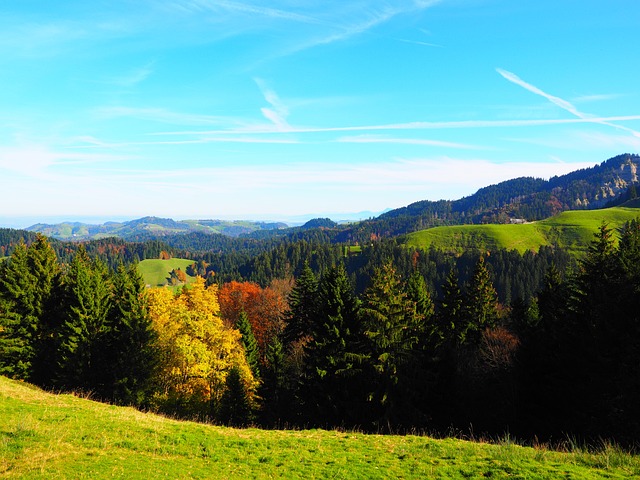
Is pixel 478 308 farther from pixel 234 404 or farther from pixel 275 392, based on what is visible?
pixel 234 404

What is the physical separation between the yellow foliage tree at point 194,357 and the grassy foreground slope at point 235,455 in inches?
538

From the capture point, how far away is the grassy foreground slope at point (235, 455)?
478 inches

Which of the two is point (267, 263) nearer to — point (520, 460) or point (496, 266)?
point (496, 266)

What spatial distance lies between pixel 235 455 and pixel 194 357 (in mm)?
18741

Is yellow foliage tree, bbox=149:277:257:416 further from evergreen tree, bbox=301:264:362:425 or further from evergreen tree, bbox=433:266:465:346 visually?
evergreen tree, bbox=433:266:465:346

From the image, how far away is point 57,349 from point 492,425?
4233 centimetres

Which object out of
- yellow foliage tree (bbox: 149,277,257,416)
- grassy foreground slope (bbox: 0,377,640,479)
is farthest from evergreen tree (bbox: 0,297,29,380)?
grassy foreground slope (bbox: 0,377,640,479)

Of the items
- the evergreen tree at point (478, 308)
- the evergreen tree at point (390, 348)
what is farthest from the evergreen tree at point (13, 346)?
the evergreen tree at point (478, 308)

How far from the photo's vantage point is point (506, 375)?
3675 cm

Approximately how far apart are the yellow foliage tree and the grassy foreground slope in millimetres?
13666

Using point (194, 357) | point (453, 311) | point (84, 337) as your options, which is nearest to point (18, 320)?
point (84, 337)

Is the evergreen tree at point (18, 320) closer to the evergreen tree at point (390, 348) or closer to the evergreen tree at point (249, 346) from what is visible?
the evergreen tree at point (249, 346)

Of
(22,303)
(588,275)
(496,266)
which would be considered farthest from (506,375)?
(496,266)

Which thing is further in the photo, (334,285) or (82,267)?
(82,267)
